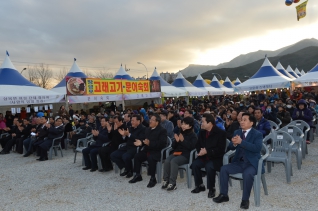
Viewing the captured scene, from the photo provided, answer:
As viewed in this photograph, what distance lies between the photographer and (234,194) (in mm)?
3846

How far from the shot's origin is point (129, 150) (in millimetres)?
5234

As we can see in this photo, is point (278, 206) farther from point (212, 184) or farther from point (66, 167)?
point (66, 167)

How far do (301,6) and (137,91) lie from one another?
1115 centimetres

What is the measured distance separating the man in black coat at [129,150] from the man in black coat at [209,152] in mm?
1563

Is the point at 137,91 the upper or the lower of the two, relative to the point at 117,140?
upper

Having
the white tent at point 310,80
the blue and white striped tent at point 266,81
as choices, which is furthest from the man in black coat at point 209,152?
the blue and white striped tent at point 266,81

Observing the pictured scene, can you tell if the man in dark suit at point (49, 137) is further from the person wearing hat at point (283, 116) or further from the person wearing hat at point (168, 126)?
the person wearing hat at point (283, 116)

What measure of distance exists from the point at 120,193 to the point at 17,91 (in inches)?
378

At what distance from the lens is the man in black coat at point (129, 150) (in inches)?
202

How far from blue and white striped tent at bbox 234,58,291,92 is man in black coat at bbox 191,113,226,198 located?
12.4 meters

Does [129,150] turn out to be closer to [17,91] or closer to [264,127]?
[264,127]

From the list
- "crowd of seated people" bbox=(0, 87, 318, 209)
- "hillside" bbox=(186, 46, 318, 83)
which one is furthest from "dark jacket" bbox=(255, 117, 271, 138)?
"hillside" bbox=(186, 46, 318, 83)

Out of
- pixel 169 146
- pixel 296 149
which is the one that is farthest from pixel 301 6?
pixel 169 146

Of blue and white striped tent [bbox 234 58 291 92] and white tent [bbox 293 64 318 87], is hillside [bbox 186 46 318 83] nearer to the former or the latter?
blue and white striped tent [bbox 234 58 291 92]
